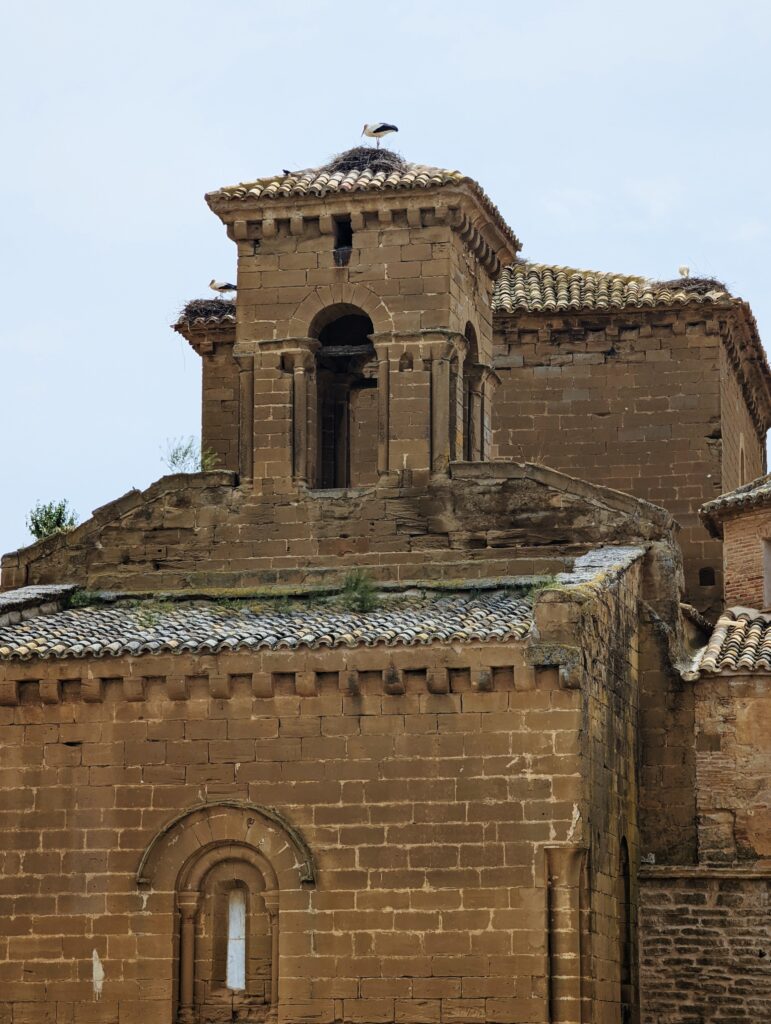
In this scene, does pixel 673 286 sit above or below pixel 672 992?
above

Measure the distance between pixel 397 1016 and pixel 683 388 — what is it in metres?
13.5

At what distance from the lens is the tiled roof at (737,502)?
31.3 meters

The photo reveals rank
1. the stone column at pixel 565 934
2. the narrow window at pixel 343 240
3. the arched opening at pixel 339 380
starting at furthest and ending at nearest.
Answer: the arched opening at pixel 339 380, the narrow window at pixel 343 240, the stone column at pixel 565 934

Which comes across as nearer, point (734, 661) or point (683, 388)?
point (734, 661)

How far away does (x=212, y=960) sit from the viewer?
24828 mm

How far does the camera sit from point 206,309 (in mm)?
36000

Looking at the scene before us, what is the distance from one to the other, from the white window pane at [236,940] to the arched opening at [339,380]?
6.80 metres

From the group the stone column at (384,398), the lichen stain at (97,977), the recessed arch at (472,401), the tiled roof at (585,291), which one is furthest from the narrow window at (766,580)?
the lichen stain at (97,977)

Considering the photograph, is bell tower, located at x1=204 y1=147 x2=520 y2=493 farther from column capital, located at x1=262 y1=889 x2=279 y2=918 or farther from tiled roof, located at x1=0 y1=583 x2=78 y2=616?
column capital, located at x1=262 y1=889 x2=279 y2=918

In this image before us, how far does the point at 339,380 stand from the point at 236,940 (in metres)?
8.82

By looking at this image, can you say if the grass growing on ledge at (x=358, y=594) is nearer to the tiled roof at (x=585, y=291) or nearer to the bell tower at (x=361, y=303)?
the bell tower at (x=361, y=303)

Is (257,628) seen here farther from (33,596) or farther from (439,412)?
(439,412)

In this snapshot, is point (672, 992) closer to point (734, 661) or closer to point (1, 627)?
point (734, 661)

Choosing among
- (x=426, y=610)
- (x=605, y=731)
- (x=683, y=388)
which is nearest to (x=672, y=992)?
(x=605, y=731)
